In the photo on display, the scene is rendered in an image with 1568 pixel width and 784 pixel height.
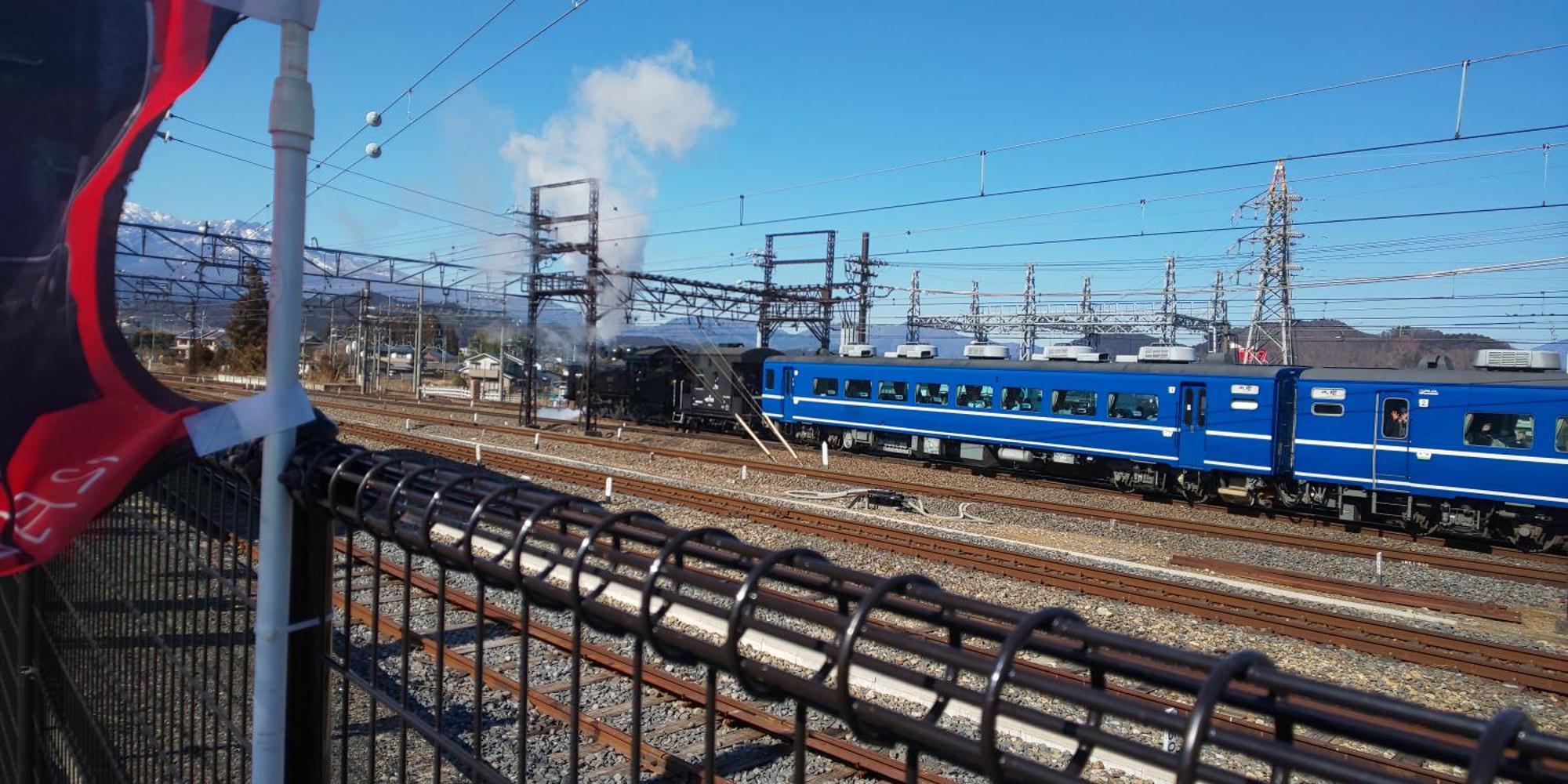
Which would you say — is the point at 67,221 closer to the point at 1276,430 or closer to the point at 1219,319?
the point at 1276,430

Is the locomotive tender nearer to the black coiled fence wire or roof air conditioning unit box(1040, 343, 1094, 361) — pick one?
roof air conditioning unit box(1040, 343, 1094, 361)

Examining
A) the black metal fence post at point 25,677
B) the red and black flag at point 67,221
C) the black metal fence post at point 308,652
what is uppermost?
the red and black flag at point 67,221

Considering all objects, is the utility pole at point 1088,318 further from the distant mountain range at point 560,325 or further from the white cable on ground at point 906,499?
the white cable on ground at point 906,499

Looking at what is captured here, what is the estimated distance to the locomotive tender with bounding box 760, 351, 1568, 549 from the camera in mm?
14391

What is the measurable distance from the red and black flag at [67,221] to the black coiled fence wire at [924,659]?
0.50 meters

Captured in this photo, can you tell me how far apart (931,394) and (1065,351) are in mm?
3369

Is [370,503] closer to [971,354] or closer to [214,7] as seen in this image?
[214,7]

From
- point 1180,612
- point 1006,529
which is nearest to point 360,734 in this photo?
point 1180,612

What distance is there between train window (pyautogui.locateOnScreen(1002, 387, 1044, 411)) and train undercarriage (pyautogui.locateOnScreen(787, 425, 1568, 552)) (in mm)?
993

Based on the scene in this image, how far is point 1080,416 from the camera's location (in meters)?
19.6

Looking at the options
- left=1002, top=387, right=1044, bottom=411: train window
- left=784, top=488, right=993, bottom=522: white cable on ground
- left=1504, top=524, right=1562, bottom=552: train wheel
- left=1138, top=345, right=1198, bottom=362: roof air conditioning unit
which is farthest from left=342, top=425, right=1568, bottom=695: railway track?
left=1138, top=345, right=1198, bottom=362: roof air conditioning unit

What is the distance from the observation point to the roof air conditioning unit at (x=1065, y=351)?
2093 cm

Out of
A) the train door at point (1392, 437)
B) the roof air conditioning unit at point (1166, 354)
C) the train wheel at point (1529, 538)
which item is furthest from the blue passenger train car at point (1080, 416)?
the train wheel at point (1529, 538)

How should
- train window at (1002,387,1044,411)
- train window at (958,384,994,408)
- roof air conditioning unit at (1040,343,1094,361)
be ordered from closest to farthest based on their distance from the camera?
1. train window at (1002,387,1044,411)
2. roof air conditioning unit at (1040,343,1094,361)
3. train window at (958,384,994,408)
